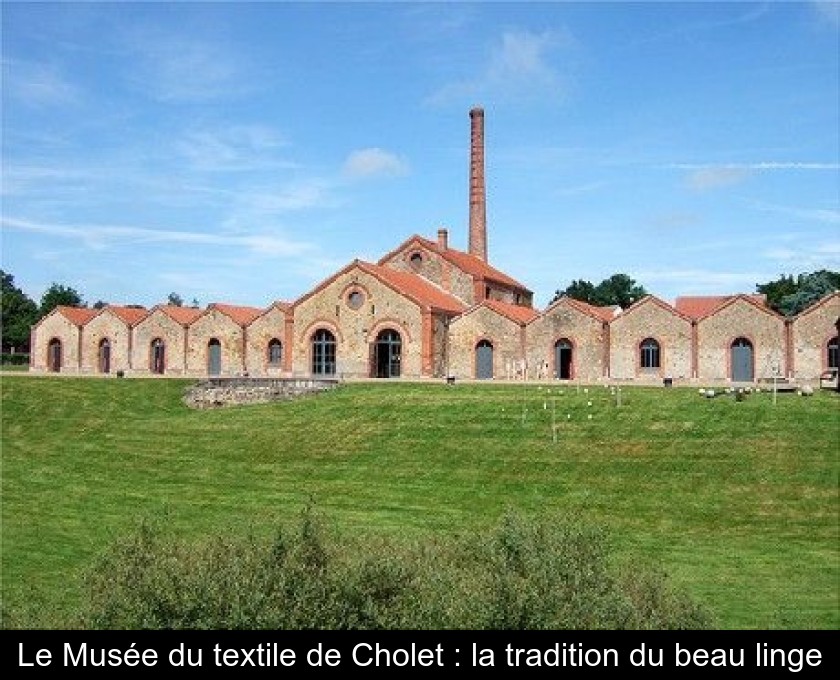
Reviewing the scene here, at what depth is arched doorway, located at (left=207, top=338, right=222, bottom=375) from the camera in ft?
185

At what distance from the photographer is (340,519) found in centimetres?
2488

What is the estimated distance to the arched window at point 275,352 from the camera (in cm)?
5431

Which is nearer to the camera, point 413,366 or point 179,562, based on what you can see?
point 179,562

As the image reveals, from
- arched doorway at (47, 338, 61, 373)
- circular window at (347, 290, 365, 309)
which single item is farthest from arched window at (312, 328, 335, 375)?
arched doorway at (47, 338, 61, 373)

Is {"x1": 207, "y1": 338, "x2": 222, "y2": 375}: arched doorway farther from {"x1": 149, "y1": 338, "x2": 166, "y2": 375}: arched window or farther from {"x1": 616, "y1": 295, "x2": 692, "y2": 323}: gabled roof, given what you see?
{"x1": 616, "y1": 295, "x2": 692, "y2": 323}: gabled roof

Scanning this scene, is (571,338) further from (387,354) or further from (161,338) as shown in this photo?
(161,338)

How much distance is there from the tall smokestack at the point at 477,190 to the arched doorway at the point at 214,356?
17.0m

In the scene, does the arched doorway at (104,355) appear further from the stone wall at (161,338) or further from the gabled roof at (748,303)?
the gabled roof at (748,303)

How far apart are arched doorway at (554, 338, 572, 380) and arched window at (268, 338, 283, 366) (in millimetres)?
15100

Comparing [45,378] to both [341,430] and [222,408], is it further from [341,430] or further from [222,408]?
[341,430]

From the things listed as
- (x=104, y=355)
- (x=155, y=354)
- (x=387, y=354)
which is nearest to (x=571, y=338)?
(x=387, y=354)
